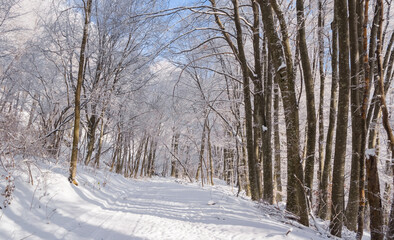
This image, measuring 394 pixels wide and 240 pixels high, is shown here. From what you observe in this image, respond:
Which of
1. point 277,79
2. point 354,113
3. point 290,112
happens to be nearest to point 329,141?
point 354,113

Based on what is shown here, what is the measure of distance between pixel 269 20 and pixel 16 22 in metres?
15.7

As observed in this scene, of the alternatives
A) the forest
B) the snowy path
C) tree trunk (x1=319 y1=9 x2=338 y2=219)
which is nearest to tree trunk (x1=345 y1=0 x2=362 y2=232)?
the forest

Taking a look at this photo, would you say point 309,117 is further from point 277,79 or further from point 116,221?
point 116,221

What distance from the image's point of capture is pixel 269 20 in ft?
18.2

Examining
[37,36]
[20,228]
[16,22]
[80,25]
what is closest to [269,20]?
[20,228]

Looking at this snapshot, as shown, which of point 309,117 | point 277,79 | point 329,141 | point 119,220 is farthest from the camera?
point 329,141

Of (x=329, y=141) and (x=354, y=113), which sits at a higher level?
(x=354, y=113)

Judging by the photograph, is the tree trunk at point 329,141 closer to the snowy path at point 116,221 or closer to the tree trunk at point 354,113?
the tree trunk at point 354,113

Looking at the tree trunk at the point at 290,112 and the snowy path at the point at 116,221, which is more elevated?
the tree trunk at the point at 290,112

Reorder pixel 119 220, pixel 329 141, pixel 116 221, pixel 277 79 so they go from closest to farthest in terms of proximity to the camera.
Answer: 1. pixel 116 221
2. pixel 119 220
3. pixel 277 79
4. pixel 329 141

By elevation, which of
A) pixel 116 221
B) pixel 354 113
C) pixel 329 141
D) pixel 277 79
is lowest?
pixel 116 221

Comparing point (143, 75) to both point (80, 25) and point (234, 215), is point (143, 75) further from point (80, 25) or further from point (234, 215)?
point (234, 215)

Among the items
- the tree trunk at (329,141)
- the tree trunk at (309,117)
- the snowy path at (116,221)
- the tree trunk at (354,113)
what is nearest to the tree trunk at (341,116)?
the tree trunk at (354,113)

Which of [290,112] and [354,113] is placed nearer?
[290,112]
